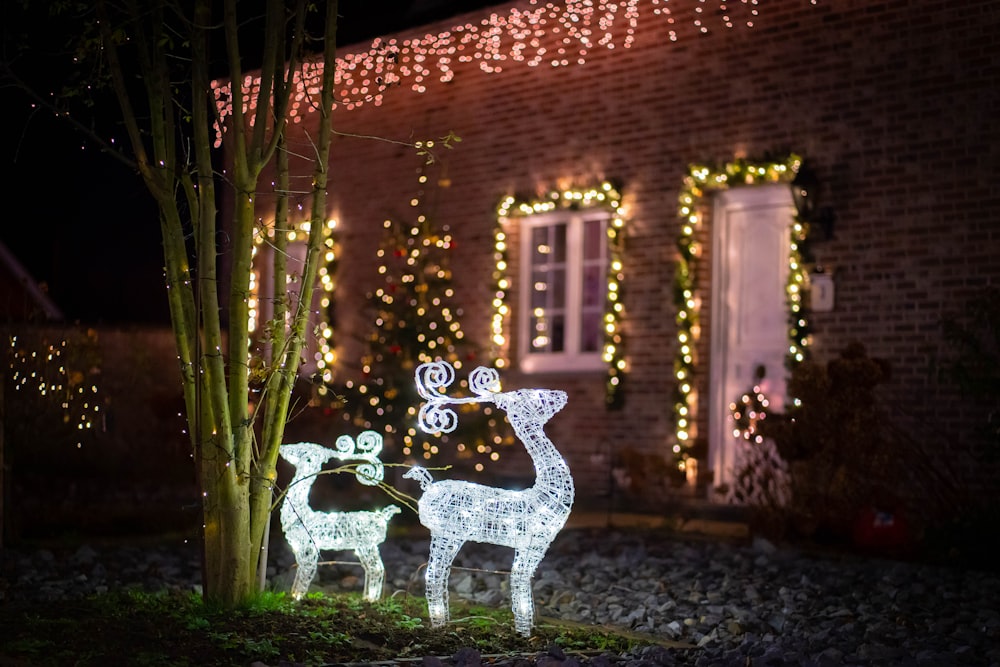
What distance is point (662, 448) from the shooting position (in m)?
11.2

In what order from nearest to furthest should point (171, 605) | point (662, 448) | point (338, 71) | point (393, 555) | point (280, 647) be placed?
point (280, 647), point (171, 605), point (393, 555), point (662, 448), point (338, 71)

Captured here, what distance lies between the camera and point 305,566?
6195 mm

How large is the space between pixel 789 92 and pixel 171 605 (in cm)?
697

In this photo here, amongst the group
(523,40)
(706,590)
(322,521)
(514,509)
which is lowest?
(706,590)

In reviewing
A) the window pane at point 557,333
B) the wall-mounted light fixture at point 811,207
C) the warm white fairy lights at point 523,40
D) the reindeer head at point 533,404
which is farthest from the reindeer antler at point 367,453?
the window pane at point 557,333

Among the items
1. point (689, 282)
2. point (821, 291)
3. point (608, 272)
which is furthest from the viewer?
point (608, 272)

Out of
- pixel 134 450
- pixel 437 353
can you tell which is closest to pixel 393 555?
pixel 437 353

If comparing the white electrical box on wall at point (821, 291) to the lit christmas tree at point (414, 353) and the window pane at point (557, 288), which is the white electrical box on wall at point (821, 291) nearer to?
the window pane at point (557, 288)

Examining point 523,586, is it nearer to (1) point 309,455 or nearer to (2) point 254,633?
(2) point 254,633

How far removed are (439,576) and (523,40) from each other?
7.70 meters

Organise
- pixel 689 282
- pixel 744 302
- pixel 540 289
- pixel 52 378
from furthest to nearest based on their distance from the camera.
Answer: pixel 540 289 → pixel 689 282 → pixel 744 302 → pixel 52 378

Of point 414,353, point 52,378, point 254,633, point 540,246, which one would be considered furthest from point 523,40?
point 254,633

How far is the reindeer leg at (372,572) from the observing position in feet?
20.4

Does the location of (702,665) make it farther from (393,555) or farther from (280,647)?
(393,555)
